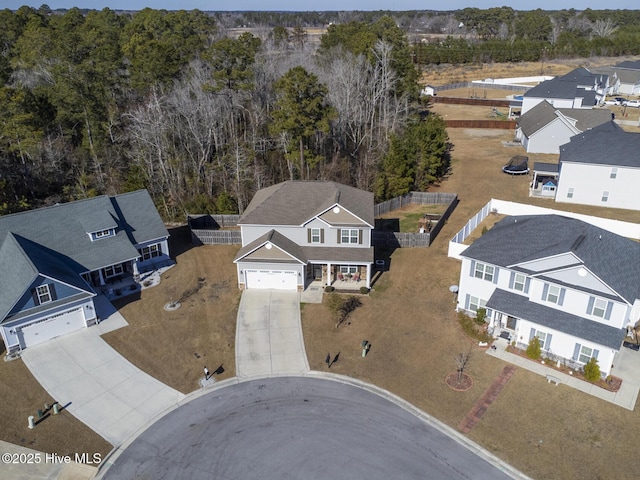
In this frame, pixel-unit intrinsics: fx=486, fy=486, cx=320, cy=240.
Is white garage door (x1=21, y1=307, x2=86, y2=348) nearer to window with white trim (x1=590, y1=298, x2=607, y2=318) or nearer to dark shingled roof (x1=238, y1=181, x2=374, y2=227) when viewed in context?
dark shingled roof (x1=238, y1=181, x2=374, y2=227)

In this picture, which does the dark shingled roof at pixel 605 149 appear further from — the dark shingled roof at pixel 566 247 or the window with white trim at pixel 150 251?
the window with white trim at pixel 150 251

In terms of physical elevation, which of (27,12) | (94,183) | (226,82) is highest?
(27,12)

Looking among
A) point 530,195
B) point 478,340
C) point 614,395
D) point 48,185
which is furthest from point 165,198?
point 614,395

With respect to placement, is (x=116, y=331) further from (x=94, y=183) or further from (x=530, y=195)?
(x=530, y=195)

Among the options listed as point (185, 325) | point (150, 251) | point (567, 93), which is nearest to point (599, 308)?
point (185, 325)

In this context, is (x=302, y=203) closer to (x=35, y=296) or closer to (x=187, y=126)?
(x=35, y=296)

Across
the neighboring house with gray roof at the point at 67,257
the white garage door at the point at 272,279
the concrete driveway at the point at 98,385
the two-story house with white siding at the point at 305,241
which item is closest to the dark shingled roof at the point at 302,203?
the two-story house with white siding at the point at 305,241
